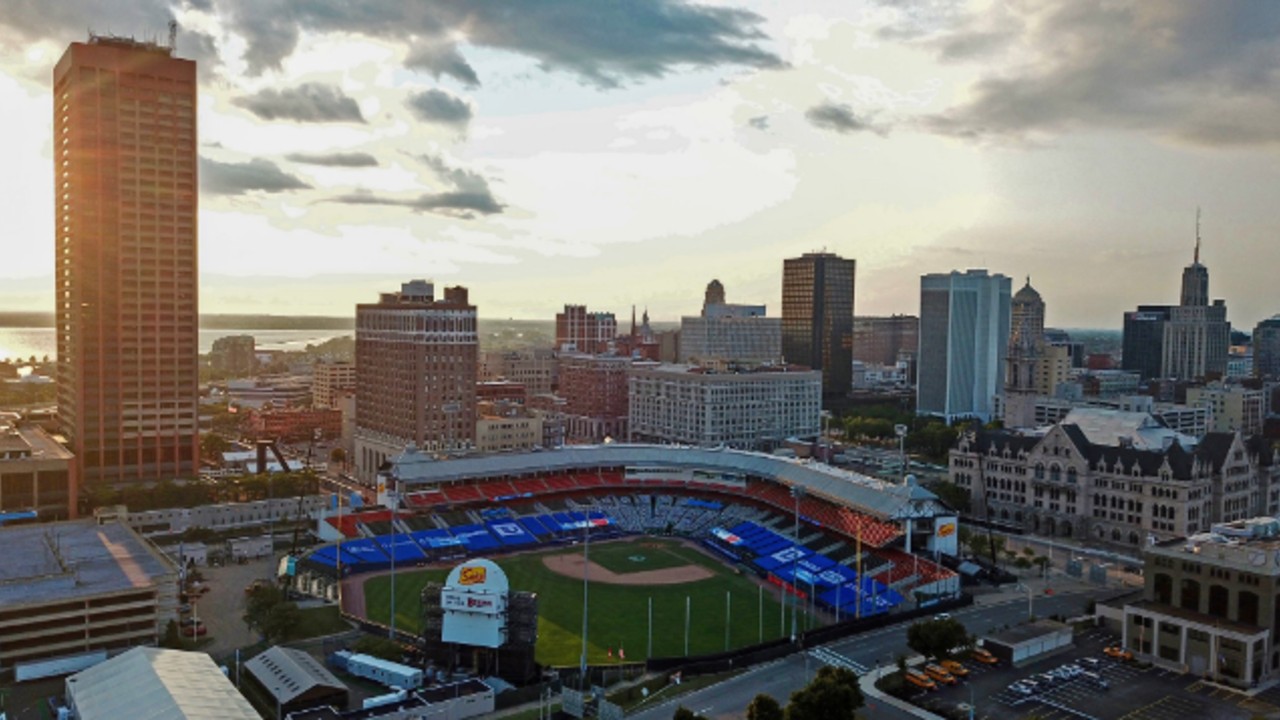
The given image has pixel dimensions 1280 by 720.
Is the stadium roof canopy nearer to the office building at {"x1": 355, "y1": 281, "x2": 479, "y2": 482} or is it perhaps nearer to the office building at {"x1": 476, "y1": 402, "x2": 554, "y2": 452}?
the office building at {"x1": 355, "y1": 281, "x2": 479, "y2": 482}

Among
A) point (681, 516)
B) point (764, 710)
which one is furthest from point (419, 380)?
point (764, 710)

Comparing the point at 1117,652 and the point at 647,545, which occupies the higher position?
the point at 1117,652

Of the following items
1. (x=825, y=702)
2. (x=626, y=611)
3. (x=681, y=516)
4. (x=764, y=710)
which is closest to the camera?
(x=764, y=710)

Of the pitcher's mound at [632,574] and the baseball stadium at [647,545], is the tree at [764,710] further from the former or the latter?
the pitcher's mound at [632,574]

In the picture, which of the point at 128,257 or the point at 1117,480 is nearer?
the point at 1117,480

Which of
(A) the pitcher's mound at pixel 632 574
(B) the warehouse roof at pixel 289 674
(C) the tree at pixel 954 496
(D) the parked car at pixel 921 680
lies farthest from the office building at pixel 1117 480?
(B) the warehouse roof at pixel 289 674

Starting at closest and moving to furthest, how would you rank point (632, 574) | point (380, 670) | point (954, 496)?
point (380, 670)
point (632, 574)
point (954, 496)

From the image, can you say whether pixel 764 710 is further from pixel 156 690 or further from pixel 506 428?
pixel 506 428

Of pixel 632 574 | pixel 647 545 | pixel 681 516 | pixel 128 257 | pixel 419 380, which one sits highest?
pixel 128 257
